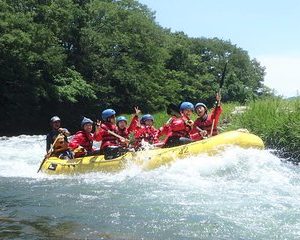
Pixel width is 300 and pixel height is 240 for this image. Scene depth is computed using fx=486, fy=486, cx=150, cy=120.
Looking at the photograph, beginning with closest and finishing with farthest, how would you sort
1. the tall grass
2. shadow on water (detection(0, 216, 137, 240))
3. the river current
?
shadow on water (detection(0, 216, 137, 240))
the river current
the tall grass

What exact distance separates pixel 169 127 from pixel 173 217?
4566mm

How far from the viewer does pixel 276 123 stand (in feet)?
35.8

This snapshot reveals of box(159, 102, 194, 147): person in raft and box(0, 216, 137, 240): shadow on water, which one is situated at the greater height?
box(159, 102, 194, 147): person in raft

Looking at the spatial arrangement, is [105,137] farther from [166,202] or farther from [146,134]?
[166,202]

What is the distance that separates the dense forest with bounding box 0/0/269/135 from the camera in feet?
87.2

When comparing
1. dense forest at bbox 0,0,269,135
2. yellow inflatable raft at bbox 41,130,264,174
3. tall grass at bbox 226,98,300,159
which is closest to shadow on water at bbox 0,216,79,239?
yellow inflatable raft at bbox 41,130,264,174

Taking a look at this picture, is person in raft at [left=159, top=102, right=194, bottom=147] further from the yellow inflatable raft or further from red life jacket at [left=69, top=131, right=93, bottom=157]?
red life jacket at [left=69, top=131, right=93, bottom=157]

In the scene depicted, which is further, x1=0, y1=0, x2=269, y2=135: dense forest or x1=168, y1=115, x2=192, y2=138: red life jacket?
x1=0, y1=0, x2=269, y2=135: dense forest

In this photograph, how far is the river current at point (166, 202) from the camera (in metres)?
4.95

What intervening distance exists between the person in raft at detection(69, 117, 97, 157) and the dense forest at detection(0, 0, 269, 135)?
15919mm

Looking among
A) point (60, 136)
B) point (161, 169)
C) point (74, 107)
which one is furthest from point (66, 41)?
point (161, 169)

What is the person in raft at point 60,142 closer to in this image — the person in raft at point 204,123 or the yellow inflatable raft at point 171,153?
the yellow inflatable raft at point 171,153

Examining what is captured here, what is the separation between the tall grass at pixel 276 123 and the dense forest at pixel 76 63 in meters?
13.6

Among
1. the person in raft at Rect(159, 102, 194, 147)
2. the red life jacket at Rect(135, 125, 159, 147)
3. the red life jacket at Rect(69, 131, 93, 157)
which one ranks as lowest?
the red life jacket at Rect(69, 131, 93, 157)
